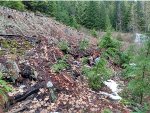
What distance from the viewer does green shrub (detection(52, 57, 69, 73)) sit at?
1419cm

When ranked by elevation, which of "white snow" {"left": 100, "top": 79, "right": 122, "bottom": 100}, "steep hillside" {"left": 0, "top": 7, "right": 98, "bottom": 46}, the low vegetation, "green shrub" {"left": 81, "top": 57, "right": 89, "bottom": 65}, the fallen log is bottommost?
"white snow" {"left": 100, "top": 79, "right": 122, "bottom": 100}

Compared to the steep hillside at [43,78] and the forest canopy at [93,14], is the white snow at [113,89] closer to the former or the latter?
the steep hillside at [43,78]

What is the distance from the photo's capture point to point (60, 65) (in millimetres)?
14516

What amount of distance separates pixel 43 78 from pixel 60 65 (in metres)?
1.33

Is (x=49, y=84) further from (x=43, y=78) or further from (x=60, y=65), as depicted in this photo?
(x=60, y=65)

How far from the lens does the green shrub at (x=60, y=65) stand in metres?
14.2

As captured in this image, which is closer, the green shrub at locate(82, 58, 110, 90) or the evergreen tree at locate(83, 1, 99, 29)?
the green shrub at locate(82, 58, 110, 90)

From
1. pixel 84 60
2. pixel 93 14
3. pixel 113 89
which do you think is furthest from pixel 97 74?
pixel 93 14

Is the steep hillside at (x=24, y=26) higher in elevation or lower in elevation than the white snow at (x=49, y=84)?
higher

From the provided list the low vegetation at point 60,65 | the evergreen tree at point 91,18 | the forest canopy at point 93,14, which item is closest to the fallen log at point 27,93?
the low vegetation at point 60,65

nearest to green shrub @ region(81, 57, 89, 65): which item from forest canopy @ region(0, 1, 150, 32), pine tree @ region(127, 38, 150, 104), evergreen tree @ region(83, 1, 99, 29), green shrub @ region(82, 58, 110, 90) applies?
green shrub @ region(82, 58, 110, 90)

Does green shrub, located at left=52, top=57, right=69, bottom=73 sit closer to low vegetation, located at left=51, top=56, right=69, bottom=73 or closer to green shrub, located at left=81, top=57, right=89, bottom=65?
low vegetation, located at left=51, top=56, right=69, bottom=73

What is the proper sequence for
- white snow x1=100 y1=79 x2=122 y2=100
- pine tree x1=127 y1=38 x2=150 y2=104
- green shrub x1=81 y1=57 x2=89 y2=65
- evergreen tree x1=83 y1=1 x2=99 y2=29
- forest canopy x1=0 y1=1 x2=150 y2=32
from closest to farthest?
pine tree x1=127 y1=38 x2=150 y2=104 → white snow x1=100 y1=79 x2=122 y2=100 → green shrub x1=81 y1=57 x2=89 y2=65 → forest canopy x1=0 y1=1 x2=150 y2=32 → evergreen tree x1=83 y1=1 x2=99 y2=29

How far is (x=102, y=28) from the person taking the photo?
203ft
